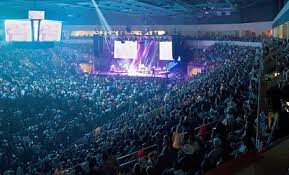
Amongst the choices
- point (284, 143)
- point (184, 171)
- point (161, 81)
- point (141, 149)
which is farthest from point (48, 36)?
point (284, 143)

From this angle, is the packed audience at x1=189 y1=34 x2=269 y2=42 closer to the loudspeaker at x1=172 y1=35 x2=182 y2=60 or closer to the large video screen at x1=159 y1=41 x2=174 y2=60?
the loudspeaker at x1=172 y1=35 x2=182 y2=60

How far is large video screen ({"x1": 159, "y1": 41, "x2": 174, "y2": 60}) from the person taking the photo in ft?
138

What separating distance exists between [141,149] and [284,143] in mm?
5132

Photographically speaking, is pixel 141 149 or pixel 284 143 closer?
pixel 284 143

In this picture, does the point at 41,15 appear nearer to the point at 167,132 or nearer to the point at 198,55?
the point at 198,55

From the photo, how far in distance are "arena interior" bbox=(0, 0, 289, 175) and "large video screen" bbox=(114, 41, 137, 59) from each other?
10 centimetres

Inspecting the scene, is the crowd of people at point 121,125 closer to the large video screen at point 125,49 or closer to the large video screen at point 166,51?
the large video screen at point 166,51

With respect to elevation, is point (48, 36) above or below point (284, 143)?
above

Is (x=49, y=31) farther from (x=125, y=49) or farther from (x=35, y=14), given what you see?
(x=125, y=49)

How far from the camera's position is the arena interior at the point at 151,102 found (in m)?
7.96

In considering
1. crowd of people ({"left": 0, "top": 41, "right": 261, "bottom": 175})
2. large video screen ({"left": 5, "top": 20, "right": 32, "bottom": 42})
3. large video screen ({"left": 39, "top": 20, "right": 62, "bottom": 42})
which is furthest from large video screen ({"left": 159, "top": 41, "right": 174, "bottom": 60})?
large video screen ({"left": 5, "top": 20, "right": 32, "bottom": 42})

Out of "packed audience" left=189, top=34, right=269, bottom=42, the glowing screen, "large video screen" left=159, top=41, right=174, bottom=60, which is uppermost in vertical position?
the glowing screen

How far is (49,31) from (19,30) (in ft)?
8.31

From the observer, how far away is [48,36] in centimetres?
3244
